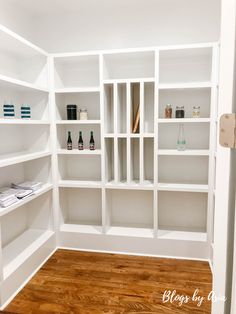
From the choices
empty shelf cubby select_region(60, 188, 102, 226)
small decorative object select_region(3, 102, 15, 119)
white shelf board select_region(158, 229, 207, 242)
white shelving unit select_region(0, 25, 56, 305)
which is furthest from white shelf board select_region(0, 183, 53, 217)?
white shelf board select_region(158, 229, 207, 242)

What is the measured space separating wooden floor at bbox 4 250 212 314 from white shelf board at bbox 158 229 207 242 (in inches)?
8.5

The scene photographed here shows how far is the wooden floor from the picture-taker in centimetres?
190

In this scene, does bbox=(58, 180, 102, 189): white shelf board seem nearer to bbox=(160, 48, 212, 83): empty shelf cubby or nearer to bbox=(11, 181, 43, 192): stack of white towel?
bbox=(11, 181, 43, 192): stack of white towel

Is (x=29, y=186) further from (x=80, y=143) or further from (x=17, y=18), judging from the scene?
(x=17, y=18)

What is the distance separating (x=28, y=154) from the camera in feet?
7.98

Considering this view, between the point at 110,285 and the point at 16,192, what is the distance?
44.7 inches

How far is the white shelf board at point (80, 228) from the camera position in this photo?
2.79 metres

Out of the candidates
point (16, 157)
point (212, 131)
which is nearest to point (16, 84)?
point (16, 157)

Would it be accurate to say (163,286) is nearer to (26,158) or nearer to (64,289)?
(64,289)

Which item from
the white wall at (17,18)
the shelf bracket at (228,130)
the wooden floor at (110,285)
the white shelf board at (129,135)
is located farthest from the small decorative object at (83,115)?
the shelf bracket at (228,130)

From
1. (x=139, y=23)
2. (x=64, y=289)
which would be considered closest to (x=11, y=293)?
(x=64, y=289)

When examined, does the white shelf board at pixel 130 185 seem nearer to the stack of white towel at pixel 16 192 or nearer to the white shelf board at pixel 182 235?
the white shelf board at pixel 182 235

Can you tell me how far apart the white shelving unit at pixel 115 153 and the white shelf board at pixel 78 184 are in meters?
0.01

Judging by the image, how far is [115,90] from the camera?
8.32 ft
